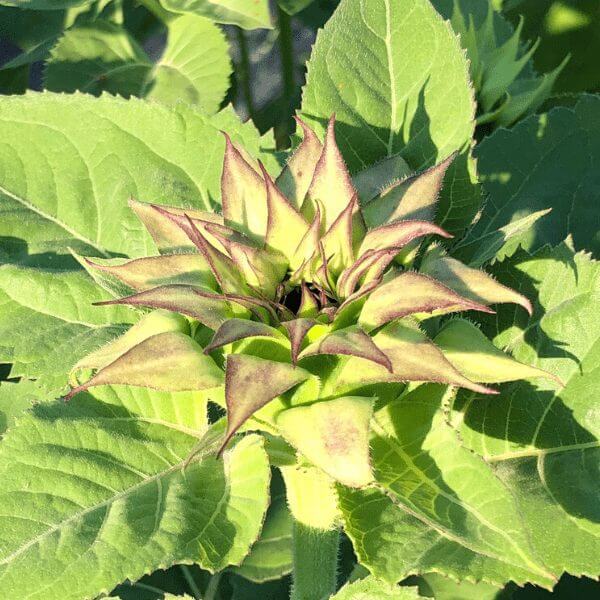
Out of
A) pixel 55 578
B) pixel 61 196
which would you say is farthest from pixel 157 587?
pixel 55 578

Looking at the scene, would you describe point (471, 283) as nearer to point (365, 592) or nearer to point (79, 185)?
point (365, 592)

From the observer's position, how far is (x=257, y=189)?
0.84 meters

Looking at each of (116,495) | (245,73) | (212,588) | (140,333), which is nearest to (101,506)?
(116,495)

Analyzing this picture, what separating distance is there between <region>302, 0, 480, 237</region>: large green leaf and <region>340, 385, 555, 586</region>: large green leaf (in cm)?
26

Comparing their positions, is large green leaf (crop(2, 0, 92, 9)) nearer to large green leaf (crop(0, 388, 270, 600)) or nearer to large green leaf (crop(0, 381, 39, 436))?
large green leaf (crop(0, 381, 39, 436))

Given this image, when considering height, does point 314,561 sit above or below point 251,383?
below

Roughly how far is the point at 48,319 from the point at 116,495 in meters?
0.30

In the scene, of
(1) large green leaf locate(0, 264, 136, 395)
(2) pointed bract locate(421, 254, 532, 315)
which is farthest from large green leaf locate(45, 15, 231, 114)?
(2) pointed bract locate(421, 254, 532, 315)

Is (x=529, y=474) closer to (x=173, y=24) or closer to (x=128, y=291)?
(x=128, y=291)

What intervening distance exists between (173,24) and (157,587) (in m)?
1.00

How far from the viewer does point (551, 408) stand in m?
0.92

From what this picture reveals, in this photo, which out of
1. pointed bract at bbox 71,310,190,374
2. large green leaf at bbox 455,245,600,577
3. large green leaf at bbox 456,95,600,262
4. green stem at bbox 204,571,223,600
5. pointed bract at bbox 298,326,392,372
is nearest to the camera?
pointed bract at bbox 298,326,392,372

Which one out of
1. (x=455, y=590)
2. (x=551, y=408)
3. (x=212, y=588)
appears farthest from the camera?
(x=212, y=588)

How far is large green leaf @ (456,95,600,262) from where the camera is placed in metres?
1.27
